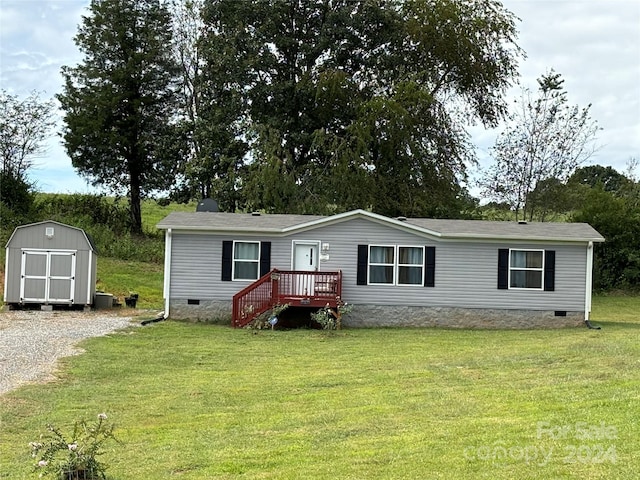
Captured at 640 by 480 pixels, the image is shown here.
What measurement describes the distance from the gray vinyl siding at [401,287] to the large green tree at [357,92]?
9.72 metres

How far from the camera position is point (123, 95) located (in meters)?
34.9

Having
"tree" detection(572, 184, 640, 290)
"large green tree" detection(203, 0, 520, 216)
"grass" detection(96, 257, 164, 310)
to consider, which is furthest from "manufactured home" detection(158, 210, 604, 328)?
"tree" detection(572, 184, 640, 290)

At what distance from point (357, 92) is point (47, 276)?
53.6 ft

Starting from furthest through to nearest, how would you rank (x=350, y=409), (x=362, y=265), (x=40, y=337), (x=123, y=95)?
(x=123, y=95) → (x=362, y=265) → (x=40, y=337) → (x=350, y=409)

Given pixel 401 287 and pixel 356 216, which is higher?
pixel 356 216

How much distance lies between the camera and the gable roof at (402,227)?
66.6 ft

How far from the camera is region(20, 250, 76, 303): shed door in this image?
21422mm

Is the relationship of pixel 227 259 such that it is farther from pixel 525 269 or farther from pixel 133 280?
pixel 133 280

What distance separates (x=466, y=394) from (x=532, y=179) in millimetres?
27050

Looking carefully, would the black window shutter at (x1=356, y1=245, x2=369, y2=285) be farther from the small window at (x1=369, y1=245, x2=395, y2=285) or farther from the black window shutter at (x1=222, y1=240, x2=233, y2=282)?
the black window shutter at (x1=222, y1=240, x2=233, y2=282)

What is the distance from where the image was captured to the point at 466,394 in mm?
9266

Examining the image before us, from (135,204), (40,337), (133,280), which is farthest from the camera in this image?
(135,204)

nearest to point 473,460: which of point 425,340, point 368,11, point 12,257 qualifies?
point 425,340

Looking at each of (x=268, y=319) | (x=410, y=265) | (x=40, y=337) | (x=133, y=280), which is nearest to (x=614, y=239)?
(x=410, y=265)
